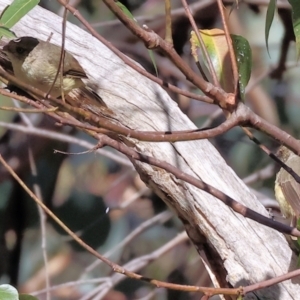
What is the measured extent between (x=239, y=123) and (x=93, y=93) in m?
0.73

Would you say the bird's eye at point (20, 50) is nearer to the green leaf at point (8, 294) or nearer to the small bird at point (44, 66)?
the small bird at point (44, 66)

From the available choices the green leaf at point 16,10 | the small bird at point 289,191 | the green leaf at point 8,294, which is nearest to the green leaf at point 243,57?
the green leaf at point 16,10

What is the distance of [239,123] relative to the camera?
60 centimetres

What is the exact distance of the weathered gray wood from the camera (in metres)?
1.10

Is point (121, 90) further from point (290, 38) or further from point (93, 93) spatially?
point (290, 38)

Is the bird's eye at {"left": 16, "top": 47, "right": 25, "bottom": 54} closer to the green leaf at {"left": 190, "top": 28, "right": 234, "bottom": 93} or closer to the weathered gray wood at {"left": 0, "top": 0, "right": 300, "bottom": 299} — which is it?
the weathered gray wood at {"left": 0, "top": 0, "right": 300, "bottom": 299}

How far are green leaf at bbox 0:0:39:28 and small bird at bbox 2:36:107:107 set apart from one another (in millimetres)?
403

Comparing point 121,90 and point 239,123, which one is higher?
point 239,123

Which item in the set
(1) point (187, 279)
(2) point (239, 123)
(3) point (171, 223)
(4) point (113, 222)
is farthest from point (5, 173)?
(2) point (239, 123)

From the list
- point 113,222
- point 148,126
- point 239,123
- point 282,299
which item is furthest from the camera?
point 113,222

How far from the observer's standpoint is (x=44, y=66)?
4.60 ft

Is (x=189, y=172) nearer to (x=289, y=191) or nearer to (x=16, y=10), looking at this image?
(x=289, y=191)

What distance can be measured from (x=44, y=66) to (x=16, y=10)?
0.66 m

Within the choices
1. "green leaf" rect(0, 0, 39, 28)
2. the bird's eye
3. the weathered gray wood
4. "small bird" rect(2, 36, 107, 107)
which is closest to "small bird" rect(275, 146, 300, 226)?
the weathered gray wood
